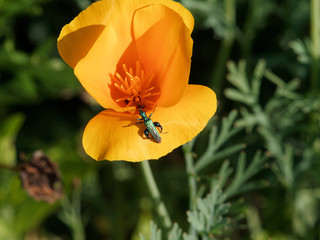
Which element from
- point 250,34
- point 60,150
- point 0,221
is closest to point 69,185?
point 60,150

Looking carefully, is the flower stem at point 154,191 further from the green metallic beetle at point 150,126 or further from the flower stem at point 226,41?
the flower stem at point 226,41

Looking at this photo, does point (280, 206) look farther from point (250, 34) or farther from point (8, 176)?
point (8, 176)

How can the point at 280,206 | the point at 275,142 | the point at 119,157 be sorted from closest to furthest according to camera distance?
1. the point at 119,157
2. the point at 275,142
3. the point at 280,206

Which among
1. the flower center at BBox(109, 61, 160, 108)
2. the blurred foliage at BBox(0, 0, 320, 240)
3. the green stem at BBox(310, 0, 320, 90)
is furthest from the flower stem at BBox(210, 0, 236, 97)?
the flower center at BBox(109, 61, 160, 108)

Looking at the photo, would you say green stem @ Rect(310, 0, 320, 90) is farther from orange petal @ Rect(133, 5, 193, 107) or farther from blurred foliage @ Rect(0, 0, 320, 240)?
orange petal @ Rect(133, 5, 193, 107)

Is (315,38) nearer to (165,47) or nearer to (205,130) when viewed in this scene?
(205,130)


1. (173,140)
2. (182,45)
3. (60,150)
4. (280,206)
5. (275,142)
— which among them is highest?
(182,45)
